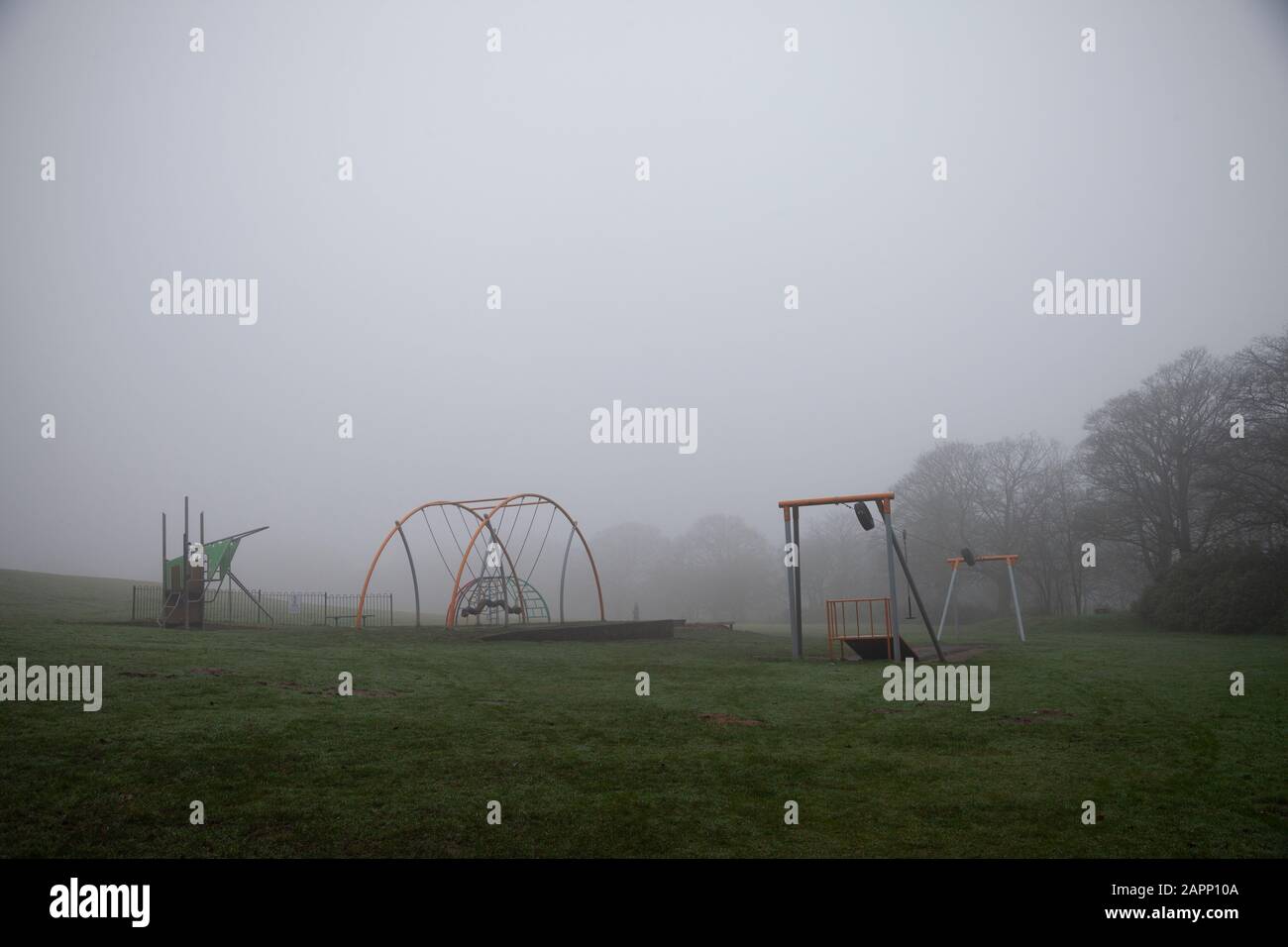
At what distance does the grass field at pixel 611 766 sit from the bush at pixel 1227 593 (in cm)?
1813

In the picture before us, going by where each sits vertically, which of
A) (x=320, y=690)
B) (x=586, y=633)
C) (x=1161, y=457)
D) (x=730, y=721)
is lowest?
(x=586, y=633)

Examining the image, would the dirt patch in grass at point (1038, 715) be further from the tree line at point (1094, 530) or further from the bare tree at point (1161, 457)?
the bare tree at point (1161, 457)

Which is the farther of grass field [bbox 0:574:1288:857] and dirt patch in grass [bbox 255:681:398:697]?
dirt patch in grass [bbox 255:681:398:697]

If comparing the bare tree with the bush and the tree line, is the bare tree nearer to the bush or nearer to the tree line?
the tree line

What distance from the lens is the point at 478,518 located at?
108ft

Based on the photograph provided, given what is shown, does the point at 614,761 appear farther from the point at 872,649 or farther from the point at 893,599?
the point at 872,649

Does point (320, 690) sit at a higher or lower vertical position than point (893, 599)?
lower

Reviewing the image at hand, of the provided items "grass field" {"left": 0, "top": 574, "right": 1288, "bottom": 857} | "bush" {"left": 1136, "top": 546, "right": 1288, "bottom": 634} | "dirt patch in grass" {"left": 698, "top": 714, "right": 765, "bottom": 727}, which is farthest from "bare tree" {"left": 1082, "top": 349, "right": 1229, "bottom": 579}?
"dirt patch in grass" {"left": 698, "top": 714, "right": 765, "bottom": 727}

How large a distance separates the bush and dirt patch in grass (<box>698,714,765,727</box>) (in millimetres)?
27282

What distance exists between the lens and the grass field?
7.40 meters

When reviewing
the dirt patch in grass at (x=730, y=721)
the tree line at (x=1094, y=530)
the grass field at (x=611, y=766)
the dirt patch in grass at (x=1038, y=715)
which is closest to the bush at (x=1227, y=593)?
the tree line at (x=1094, y=530)

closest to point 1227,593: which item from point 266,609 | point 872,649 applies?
point 872,649

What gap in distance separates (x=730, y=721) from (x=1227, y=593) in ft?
93.2

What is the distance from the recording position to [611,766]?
31.4ft
